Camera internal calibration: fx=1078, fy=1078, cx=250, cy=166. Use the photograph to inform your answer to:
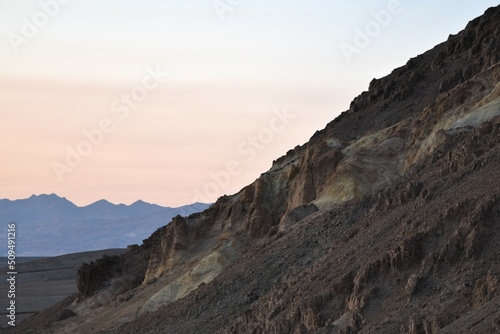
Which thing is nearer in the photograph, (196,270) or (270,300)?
(270,300)

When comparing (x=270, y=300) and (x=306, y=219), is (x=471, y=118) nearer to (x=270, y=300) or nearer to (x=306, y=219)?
(x=306, y=219)

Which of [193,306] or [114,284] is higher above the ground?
[114,284]

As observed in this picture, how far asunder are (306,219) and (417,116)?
228 inches

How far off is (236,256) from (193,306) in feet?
15.4

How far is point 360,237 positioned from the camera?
85.0 ft

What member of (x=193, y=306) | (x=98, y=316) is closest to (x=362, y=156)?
(x=193, y=306)

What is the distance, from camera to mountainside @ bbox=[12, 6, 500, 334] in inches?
824

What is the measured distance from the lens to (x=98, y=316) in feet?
133

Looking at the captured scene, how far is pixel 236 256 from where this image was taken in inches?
1409

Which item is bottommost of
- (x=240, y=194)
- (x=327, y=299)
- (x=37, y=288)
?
(x=327, y=299)

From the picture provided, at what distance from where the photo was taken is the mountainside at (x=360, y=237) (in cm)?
2094

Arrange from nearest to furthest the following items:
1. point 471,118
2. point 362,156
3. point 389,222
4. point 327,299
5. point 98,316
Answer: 1. point 327,299
2. point 389,222
3. point 471,118
4. point 362,156
5. point 98,316

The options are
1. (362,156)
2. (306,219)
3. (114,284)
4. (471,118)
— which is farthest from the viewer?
(114,284)

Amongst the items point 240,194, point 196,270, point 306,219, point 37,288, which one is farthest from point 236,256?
point 37,288
